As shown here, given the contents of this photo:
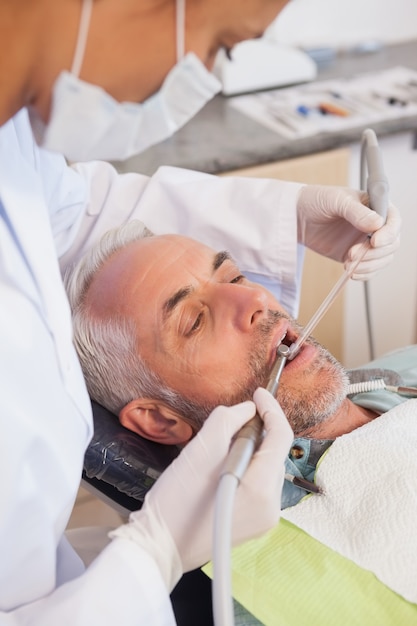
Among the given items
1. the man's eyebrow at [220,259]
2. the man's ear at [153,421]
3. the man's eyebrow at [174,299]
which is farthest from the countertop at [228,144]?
the man's ear at [153,421]

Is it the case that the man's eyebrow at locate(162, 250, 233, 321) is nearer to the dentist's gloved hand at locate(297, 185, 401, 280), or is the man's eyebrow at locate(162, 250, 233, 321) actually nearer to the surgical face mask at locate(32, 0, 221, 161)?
the dentist's gloved hand at locate(297, 185, 401, 280)

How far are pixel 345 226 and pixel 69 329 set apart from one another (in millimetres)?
710

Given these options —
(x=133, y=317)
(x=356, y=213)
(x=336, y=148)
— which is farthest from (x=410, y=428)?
(x=336, y=148)

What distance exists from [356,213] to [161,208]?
384mm

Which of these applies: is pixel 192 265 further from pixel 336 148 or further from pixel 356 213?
pixel 336 148

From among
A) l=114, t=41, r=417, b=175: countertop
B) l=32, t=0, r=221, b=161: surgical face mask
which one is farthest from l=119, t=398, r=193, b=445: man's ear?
l=114, t=41, r=417, b=175: countertop

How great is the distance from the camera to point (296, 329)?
134cm

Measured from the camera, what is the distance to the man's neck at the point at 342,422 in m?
1.34

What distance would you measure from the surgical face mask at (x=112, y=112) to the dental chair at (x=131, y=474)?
1.68ft

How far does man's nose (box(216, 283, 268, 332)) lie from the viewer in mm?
1262

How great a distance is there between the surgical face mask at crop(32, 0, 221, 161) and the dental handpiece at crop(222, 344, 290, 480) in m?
0.38

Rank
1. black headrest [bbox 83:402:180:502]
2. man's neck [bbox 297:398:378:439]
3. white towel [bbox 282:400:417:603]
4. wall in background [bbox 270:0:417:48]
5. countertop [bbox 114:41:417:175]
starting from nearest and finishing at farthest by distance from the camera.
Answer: white towel [bbox 282:400:417:603] < black headrest [bbox 83:402:180:502] < man's neck [bbox 297:398:378:439] < countertop [bbox 114:41:417:175] < wall in background [bbox 270:0:417:48]

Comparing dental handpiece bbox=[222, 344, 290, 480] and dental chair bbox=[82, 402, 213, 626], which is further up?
dental handpiece bbox=[222, 344, 290, 480]

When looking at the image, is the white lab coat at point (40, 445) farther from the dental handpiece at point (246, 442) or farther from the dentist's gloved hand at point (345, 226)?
the dentist's gloved hand at point (345, 226)
